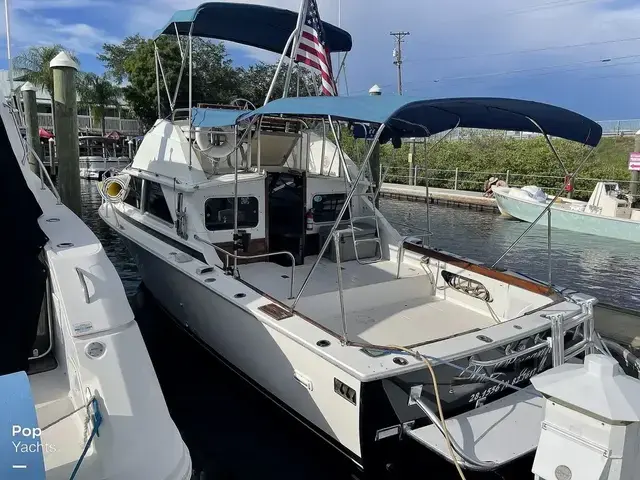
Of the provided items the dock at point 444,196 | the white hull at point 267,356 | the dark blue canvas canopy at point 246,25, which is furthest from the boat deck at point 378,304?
the dock at point 444,196

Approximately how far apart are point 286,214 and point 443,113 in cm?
301

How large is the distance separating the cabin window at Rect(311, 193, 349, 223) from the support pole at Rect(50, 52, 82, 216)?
4.19 m

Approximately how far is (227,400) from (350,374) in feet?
7.42

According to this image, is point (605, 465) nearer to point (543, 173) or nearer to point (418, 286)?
point (418, 286)

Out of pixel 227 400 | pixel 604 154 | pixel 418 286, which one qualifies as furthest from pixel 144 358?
pixel 604 154

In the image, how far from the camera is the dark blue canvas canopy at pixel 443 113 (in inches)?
147

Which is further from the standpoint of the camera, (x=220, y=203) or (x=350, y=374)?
(x=220, y=203)

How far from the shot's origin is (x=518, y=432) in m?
3.89

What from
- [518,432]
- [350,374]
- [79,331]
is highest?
[79,331]

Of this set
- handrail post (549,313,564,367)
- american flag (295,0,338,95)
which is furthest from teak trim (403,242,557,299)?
american flag (295,0,338,95)

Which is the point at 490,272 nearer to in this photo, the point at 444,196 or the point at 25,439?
the point at 25,439

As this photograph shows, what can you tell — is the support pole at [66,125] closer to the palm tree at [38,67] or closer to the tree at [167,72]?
the tree at [167,72]

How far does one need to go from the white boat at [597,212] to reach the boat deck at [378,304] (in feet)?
31.8

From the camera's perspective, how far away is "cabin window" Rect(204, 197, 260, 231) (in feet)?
21.6
